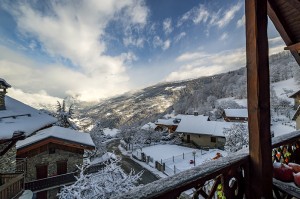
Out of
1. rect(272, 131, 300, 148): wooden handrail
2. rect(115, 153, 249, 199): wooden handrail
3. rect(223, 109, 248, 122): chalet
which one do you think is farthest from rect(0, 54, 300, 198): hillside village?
rect(223, 109, 248, 122): chalet

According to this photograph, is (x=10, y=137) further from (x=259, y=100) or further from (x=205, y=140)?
(x=205, y=140)

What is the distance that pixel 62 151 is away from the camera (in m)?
13.3

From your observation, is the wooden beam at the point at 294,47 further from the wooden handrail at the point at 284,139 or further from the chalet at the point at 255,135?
the chalet at the point at 255,135

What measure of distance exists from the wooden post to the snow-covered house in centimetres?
2582

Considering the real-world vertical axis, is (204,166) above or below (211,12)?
below

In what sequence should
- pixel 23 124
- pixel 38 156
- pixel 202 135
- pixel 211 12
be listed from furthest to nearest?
1. pixel 202 135
2. pixel 38 156
3. pixel 23 124
4. pixel 211 12

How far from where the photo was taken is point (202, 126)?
29297 mm

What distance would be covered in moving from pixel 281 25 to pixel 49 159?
14.3 meters

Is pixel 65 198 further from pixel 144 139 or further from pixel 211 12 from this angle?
pixel 144 139

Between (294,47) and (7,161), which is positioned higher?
(294,47)

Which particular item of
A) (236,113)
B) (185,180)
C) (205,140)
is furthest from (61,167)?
(236,113)

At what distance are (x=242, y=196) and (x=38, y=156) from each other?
13.8 meters

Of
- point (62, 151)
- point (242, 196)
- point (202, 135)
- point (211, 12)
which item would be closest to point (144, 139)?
point (202, 135)

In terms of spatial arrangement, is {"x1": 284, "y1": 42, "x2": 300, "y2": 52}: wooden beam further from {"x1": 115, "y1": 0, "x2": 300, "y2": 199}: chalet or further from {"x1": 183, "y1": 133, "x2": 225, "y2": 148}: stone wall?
{"x1": 183, "y1": 133, "x2": 225, "y2": 148}: stone wall
